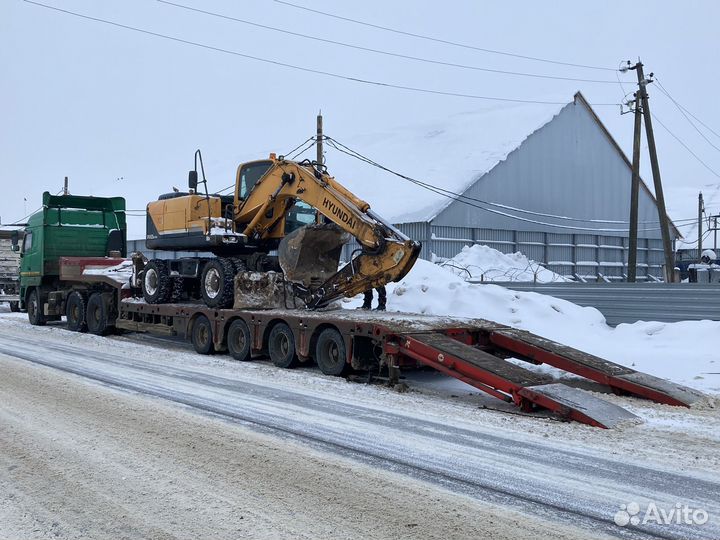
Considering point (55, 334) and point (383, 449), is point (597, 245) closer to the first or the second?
point (55, 334)

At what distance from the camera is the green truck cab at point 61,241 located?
1948 centimetres

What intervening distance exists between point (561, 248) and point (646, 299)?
66.8 feet

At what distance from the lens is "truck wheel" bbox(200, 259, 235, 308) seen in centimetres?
1316

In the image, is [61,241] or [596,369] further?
[61,241]

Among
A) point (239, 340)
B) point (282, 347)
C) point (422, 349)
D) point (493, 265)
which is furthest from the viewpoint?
point (493, 265)

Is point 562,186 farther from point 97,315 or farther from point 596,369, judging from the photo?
point 596,369

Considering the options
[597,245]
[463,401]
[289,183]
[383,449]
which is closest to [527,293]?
[289,183]

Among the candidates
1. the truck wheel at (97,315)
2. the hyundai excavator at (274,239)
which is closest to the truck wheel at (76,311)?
the truck wheel at (97,315)

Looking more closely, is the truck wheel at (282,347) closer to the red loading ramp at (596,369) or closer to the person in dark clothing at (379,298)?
the person in dark clothing at (379,298)

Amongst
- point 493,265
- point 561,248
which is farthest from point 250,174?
point 561,248

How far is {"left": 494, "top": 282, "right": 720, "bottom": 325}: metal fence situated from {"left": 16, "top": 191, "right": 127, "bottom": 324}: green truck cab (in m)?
12.0

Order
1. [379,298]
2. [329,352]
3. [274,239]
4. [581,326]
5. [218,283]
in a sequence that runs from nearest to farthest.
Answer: [329,352] < [379,298] < [218,283] < [274,239] < [581,326]

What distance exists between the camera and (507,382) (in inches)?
321

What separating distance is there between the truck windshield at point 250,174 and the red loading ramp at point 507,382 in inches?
221
